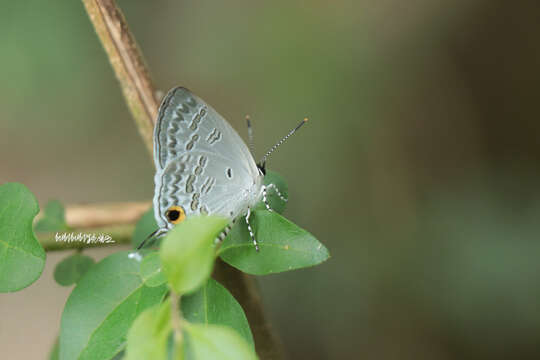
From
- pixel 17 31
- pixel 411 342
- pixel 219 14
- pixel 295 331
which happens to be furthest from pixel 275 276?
pixel 17 31

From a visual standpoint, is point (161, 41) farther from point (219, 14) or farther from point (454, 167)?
point (454, 167)

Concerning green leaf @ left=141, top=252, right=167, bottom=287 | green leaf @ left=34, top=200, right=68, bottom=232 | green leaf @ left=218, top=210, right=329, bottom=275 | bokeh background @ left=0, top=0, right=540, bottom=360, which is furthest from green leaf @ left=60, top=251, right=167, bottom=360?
bokeh background @ left=0, top=0, right=540, bottom=360

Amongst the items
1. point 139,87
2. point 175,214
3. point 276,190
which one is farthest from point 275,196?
point 139,87

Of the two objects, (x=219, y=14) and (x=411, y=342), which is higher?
(x=219, y=14)

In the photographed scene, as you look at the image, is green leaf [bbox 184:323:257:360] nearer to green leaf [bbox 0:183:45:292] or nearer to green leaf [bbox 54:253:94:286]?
green leaf [bbox 0:183:45:292]

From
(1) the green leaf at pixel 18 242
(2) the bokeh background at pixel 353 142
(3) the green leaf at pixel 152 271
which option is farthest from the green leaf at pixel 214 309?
(2) the bokeh background at pixel 353 142

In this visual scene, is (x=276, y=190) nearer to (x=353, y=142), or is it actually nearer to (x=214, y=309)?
(x=214, y=309)
